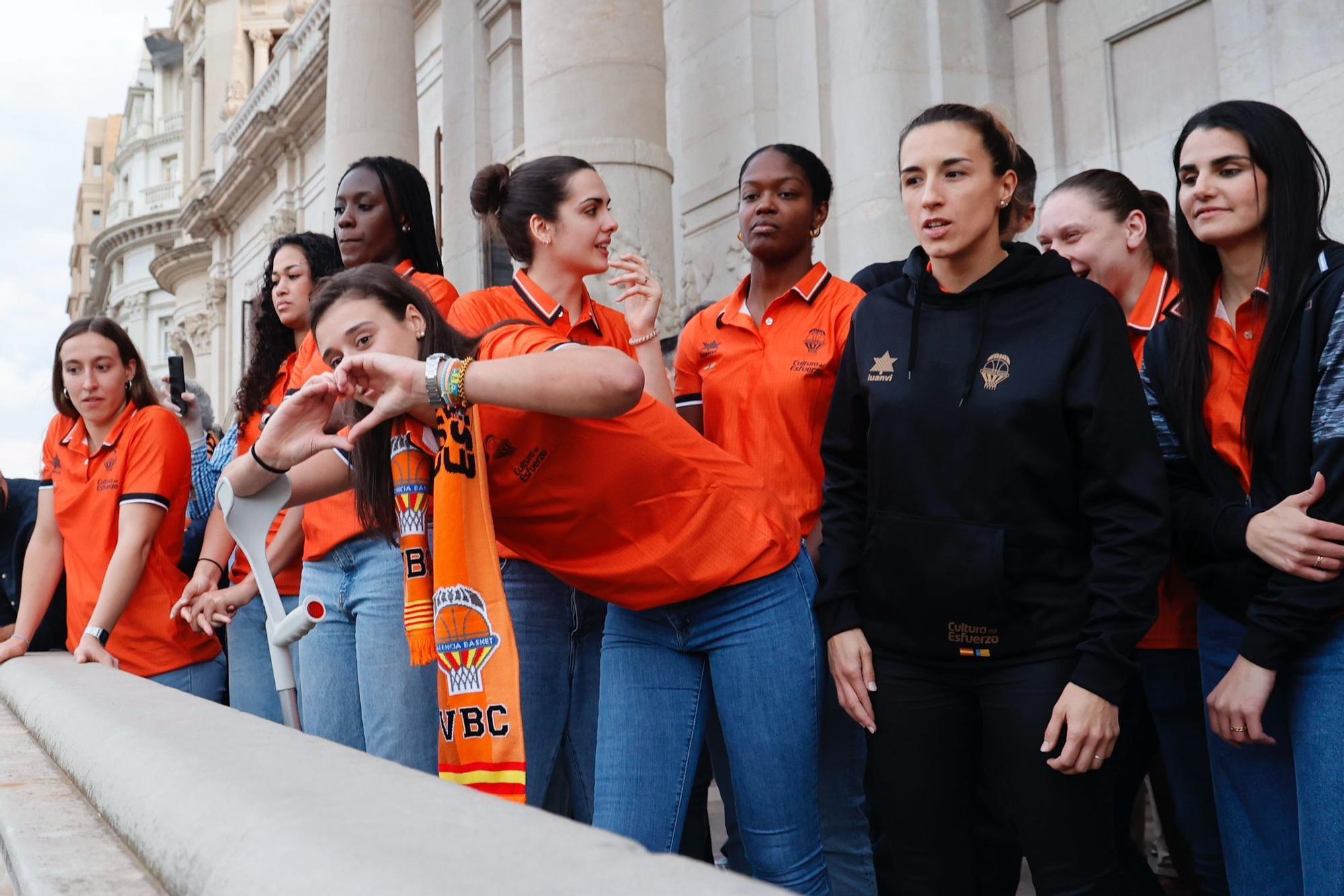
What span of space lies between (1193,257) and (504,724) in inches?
80.2

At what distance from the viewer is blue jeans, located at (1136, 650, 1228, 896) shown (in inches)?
134

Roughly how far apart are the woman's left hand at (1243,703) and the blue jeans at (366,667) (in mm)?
1968

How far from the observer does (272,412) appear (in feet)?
13.2

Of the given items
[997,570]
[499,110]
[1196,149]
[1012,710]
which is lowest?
[1012,710]

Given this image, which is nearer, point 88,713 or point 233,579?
point 88,713

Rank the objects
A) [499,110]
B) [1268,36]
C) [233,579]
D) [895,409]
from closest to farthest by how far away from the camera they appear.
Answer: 1. [895,409]
2. [233,579]
3. [1268,36]
4. [499,110]

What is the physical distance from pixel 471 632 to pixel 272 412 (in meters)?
1.63

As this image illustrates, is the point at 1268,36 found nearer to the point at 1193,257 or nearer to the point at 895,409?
the point at 1193,257

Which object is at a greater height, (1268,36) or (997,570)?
(1268,36)

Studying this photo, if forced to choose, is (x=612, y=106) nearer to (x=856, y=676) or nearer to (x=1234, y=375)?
(x=1234, y=375)

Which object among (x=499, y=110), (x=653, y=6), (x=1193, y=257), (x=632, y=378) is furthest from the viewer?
(x=499, y=110)

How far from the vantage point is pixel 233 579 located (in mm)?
4824

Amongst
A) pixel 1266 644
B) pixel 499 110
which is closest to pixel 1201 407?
pixel 1266 644

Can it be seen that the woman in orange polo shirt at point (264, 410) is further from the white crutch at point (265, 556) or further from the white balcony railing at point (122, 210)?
the white balcony railing at point (122, 210)
